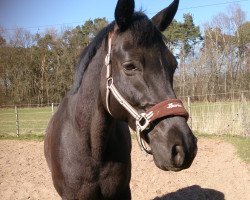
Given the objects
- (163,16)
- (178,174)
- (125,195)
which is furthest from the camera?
(178,174)

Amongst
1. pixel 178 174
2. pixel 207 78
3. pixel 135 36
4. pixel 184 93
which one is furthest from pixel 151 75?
pixel 207 78

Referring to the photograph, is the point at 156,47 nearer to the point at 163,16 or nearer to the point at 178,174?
the point at 163,16

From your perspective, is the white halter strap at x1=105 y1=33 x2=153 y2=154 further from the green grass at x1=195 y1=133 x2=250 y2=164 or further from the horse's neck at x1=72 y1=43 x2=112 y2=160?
the green grass at x1=195 y1=133 x2=250 y2=164

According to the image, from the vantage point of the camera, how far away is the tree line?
1128 inches

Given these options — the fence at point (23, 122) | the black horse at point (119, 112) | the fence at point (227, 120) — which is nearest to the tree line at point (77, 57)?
the fence at point (23, 122)

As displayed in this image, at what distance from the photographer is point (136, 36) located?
7.15 feet

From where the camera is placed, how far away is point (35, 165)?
27.6 feet

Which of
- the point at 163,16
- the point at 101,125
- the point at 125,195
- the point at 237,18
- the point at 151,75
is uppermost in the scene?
the point at 237,18

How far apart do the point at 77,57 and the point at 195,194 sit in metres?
26.7

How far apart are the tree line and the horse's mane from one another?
79.0ft

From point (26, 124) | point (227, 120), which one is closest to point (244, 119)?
point (227, 120)

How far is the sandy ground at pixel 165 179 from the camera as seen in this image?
6.22 meters

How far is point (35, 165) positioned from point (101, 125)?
6.33 meters

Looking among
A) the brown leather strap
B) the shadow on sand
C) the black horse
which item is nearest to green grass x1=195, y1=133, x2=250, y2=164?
the shadow on sand
